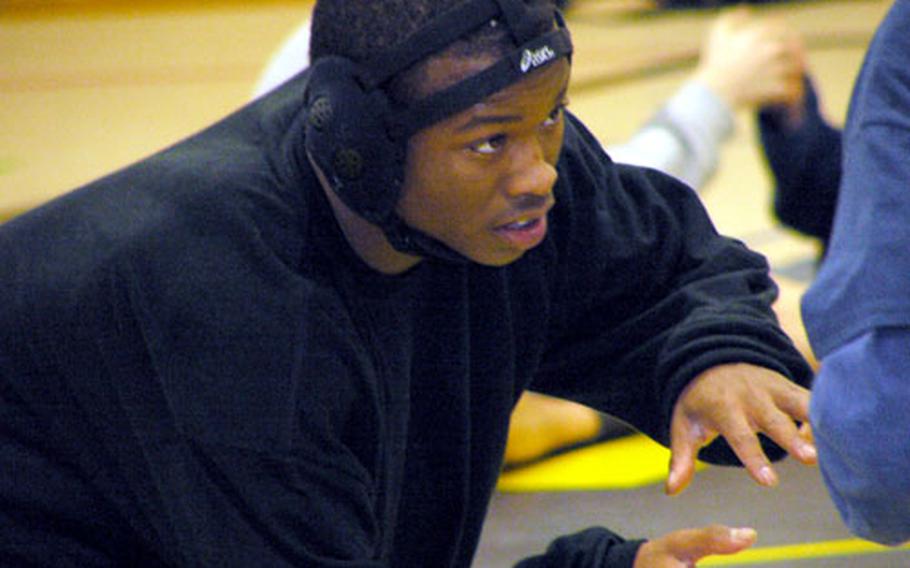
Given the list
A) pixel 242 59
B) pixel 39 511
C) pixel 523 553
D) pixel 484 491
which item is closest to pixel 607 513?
pixel 523 553

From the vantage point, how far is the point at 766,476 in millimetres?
1318

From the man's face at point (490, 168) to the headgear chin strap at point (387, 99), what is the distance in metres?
0.01

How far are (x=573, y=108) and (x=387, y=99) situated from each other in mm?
3448

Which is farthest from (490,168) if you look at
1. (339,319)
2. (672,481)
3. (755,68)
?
(755,68)

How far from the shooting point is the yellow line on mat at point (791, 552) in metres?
2.03

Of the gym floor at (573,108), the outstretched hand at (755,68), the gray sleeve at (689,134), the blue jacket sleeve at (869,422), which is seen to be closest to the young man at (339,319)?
the blue jacket sleeve at (869,422)

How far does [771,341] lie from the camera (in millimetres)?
1439

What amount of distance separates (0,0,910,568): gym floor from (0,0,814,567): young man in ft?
2.00

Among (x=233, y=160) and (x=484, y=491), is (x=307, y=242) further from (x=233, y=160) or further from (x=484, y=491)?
(x=484, y=491)

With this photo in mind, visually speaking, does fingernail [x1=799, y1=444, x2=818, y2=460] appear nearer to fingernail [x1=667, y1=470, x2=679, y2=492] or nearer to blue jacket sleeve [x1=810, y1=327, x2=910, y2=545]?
fingernail [x1=667, y1=470, x2=679, y2=492]

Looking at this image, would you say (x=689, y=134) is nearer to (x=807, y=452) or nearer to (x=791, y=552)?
(x=791, y=552)

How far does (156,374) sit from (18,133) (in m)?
3.65

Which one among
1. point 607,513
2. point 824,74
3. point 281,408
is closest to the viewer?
point 281,408

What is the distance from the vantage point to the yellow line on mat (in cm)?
203
